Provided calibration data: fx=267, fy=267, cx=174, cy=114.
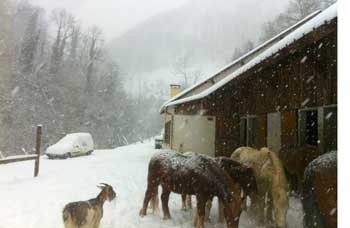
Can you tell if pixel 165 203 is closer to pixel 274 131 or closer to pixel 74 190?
pixel 74 190

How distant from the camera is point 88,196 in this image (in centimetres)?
128

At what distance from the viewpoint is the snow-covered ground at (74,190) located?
3.85 ft

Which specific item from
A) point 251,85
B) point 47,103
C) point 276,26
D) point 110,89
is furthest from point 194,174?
point 251,85

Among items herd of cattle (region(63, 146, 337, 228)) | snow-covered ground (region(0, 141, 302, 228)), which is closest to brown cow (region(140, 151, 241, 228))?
herd of cattle (region(63, 146, 337, 228))

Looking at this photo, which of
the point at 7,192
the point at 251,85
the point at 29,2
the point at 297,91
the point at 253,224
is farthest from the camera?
the point at 251,85

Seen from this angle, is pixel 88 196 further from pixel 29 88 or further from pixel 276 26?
pixel 276 26

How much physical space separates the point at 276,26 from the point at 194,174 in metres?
1.11

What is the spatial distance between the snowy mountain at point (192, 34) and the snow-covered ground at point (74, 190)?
528 millimetres

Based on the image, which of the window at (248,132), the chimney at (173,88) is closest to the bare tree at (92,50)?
the chimney at (173,88)

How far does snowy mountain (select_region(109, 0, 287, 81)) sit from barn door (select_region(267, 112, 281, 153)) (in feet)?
3.10

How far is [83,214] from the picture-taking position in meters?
1.20

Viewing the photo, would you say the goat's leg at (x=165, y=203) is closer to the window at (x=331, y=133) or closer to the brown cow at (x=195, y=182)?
the brown cow at (x=195, y=182)

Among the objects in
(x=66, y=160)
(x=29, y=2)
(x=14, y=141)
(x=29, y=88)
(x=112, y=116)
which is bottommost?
(x=66, y=160)

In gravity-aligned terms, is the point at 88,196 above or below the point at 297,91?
below
